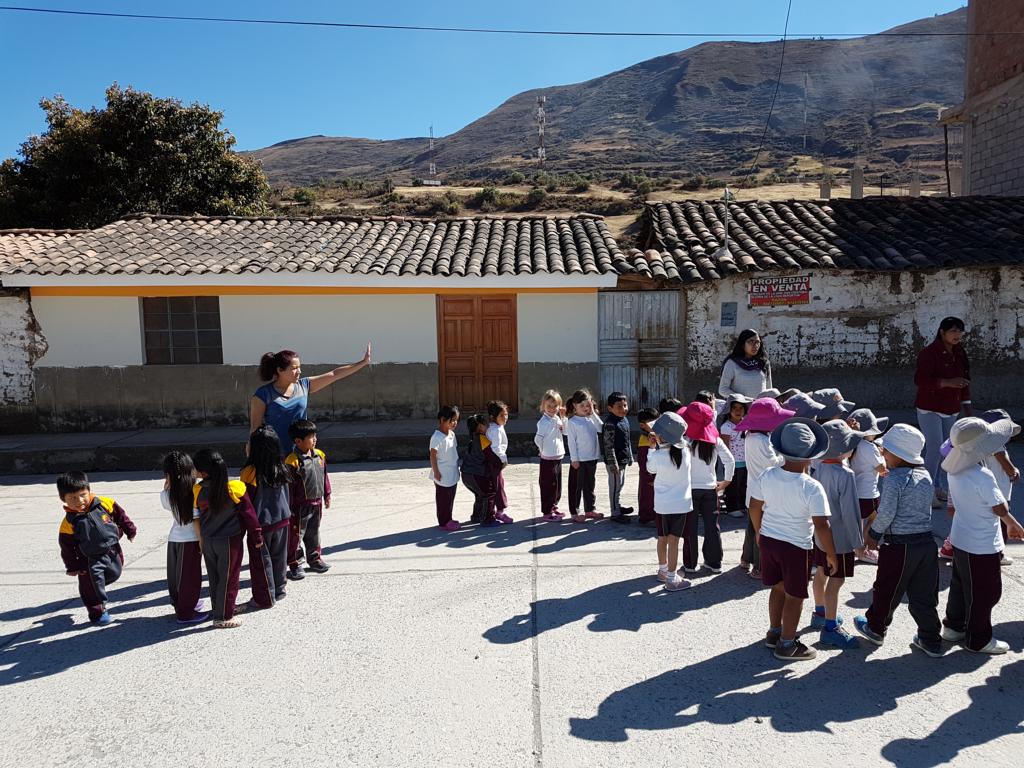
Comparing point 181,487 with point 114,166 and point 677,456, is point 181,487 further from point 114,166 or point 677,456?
point 114,166

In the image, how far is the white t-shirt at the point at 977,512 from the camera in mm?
3801

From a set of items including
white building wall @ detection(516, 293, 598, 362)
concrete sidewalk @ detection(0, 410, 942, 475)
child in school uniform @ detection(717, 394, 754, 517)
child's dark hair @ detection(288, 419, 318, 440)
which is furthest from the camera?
white building wall @ detection(516, 293, 598, 362)

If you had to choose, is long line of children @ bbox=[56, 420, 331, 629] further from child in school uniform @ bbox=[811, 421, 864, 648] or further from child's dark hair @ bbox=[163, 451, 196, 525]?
child in school uniform @ bbox=[811, 421, 864, 648]

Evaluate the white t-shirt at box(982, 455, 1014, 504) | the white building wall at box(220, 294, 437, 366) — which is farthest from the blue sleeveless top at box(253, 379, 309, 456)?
the white building wall at box(220, 294, 437, 366)

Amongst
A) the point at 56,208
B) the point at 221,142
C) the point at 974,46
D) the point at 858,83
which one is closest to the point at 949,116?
the point at 974,46

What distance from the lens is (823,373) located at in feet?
35.2

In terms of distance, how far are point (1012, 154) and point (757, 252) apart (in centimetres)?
759

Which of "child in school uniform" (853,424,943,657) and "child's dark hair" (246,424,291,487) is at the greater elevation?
"child's dark hair" (246,424,291,487)

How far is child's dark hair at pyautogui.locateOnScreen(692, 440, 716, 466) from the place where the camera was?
16.7 feet

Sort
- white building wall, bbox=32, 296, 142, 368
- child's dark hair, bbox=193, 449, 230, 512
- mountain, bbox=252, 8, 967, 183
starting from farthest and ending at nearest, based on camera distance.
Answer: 1. mountain, bbox=252, 8, 967, 183
2. white building wall, bbox=32, 296, 142, 368
3. child's dark hair, bbox=193, 449, 230, 512

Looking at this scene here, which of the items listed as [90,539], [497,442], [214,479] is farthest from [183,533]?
[497,442]

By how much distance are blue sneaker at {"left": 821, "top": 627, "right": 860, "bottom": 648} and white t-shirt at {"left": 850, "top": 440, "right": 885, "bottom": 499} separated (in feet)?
4.52

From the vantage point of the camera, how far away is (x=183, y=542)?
14.9 ft

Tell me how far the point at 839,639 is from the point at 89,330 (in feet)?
35.1
